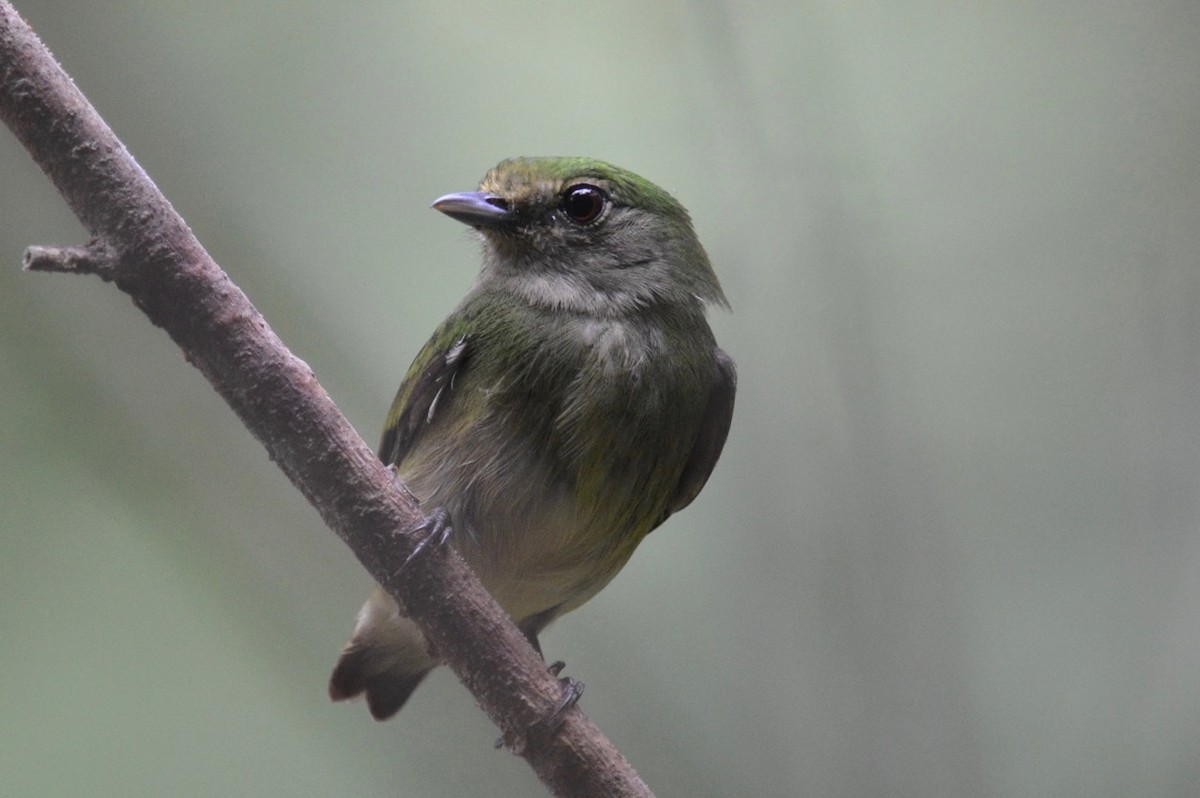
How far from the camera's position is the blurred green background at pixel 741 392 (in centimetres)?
239

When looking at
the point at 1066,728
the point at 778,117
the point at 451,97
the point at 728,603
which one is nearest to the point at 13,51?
the point at 451,97

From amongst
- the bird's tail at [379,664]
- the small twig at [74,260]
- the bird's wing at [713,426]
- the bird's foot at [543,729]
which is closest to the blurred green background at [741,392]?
the bird's tail at [379,664]

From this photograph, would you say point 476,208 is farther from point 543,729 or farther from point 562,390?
point 543,729

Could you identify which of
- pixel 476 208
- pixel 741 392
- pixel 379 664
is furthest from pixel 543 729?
pixel 741 392

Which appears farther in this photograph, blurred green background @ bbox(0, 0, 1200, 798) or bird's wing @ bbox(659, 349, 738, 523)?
blurred green background @ bbox(0, 0, 1200, 798)

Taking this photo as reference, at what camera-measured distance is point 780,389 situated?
2.71 metres

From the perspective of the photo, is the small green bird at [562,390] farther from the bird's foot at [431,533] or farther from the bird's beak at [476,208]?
the bird's foot at [431,533]

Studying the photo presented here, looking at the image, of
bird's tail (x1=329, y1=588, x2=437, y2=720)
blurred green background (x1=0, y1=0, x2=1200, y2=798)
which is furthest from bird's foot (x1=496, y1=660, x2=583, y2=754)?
blurred green background (x1=0, y1=0, x2=1200, y2=798)

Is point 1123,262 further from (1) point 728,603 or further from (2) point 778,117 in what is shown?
(1) point 728,603

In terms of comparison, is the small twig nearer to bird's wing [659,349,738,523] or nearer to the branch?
the branch

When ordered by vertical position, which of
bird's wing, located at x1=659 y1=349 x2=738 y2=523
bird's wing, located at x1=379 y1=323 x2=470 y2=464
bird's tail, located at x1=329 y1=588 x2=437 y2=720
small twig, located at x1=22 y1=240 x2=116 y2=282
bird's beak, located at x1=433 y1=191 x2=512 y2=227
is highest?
small twig, located at x1=22 y1=240 x2=116 y2=282

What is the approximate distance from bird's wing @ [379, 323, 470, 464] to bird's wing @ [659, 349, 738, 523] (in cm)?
46

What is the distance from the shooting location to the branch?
4.43ft

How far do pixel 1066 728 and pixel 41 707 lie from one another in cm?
221
